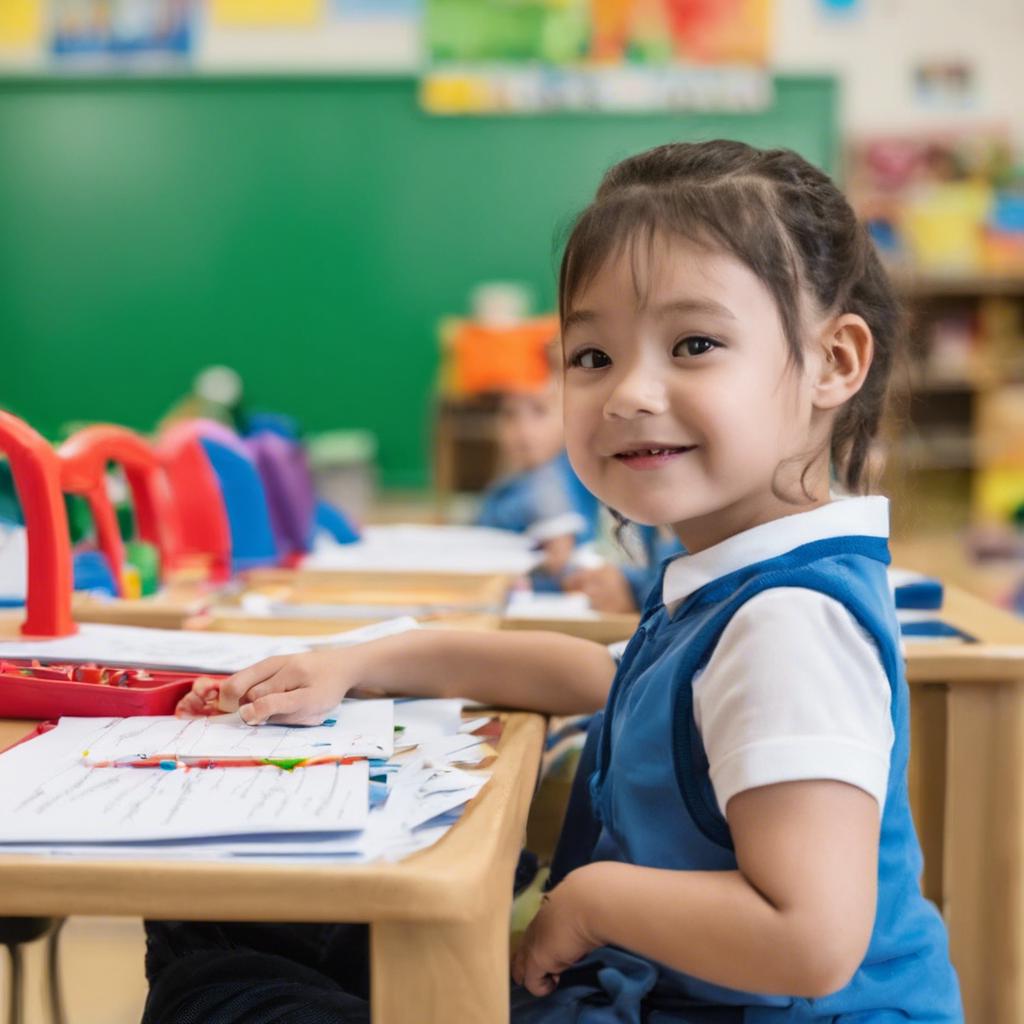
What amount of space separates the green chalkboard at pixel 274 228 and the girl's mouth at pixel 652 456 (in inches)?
195

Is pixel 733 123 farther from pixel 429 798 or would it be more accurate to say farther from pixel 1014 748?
pixel 429 798

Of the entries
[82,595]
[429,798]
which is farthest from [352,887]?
[82,595]

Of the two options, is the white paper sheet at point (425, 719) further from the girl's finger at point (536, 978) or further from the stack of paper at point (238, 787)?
the girl's finger at point (536, 978)

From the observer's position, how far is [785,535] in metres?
0.75

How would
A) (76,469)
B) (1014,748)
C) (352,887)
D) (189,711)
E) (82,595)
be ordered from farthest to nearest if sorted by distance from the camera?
(82,595)
(76,469)
(1014,748)
(189,711)
(352,887)

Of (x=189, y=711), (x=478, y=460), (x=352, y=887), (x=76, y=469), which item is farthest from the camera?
(x=478, y=460)

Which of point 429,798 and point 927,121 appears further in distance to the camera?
point 927,121

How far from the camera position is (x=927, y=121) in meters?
5.70

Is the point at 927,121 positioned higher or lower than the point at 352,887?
higher

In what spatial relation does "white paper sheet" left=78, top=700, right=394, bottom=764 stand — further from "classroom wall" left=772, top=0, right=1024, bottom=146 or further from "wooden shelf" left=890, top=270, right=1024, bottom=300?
"classroom wall" left=772, top=0, right=1024, bottom=146

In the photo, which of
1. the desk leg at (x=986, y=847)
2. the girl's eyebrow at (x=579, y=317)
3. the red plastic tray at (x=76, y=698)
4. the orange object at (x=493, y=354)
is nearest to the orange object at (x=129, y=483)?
the red plastic tray at (x=76, y=698)

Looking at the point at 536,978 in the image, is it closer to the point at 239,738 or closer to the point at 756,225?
the point at 239,738

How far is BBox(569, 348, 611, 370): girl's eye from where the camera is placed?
795 mm

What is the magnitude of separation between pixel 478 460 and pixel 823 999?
477 centimetres
